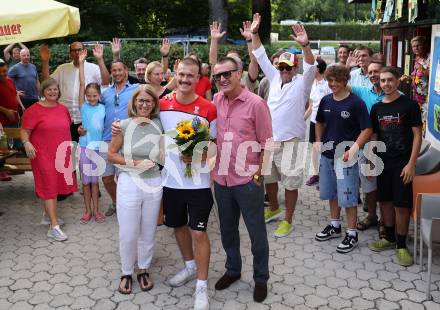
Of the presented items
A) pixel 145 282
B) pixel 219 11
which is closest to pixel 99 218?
pixel 145 282

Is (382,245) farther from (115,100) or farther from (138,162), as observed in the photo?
(115,100)

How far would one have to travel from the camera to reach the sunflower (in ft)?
12.2

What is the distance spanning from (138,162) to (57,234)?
197cm

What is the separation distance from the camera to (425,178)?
4.91 metres

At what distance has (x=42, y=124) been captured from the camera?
538cm

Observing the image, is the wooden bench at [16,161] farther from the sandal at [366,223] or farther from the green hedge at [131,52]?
the green hedge at [131,52]

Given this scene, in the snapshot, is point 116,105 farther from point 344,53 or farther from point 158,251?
point 344,53

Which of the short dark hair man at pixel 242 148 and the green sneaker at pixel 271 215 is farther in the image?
the green sneaker at pixel 271 215

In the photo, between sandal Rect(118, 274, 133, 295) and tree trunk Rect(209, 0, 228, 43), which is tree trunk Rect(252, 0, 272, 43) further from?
sandal Rect(118, 274, 133, 295)

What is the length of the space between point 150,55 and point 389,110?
14.3 metres

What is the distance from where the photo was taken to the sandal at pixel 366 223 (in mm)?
5598

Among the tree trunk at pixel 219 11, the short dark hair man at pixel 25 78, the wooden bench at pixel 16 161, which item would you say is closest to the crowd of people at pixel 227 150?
the wooden bench at pixel 16 161

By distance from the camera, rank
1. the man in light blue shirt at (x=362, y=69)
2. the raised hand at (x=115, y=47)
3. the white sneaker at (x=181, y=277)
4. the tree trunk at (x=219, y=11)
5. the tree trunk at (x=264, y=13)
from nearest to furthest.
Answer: the white sneaker at (x=181, y=277), the man in light blue shirt at (x=362, y=69), the raised hand at (x=115, y=47), the tree trunk at (x=264, y=13), the tree trunk at (x=219, y=11)

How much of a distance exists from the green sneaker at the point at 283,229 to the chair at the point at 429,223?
163 centimetres
